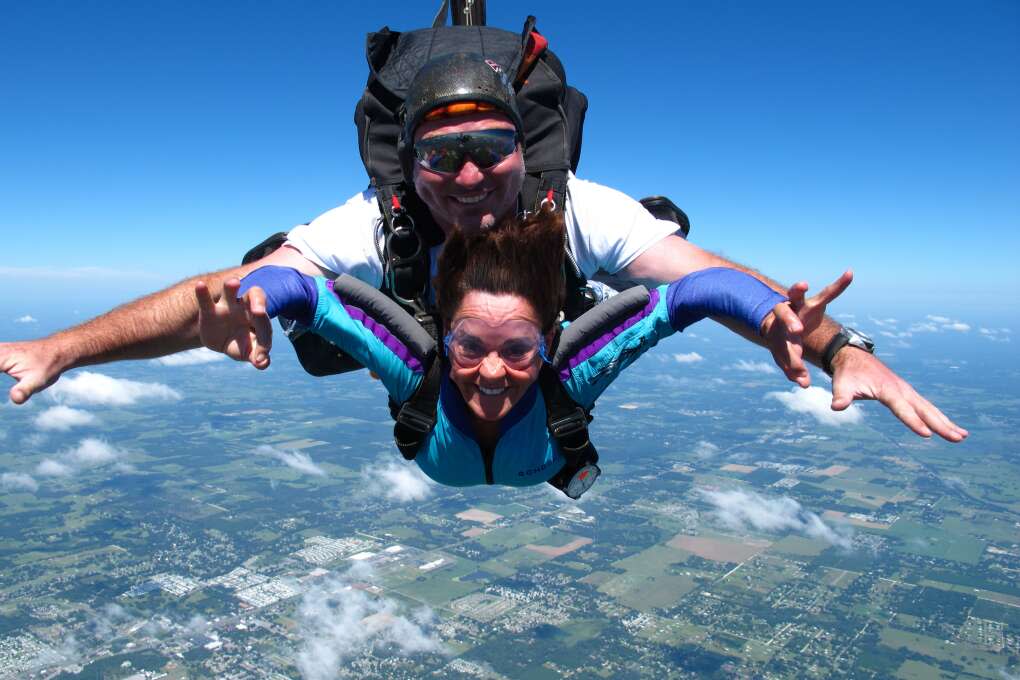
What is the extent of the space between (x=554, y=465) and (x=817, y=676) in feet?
144

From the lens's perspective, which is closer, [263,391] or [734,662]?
[734,662]

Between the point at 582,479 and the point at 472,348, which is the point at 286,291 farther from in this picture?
the point at 582,479

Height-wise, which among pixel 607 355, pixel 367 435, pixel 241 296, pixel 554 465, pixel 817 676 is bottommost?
pixel 817 676

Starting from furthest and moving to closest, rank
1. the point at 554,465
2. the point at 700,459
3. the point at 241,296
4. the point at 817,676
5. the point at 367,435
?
the point at 367,435 < the point at 700,459 < the point at 817,676 < the point at 554,465 < the point at 241,296

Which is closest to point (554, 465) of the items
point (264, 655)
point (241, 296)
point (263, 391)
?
point (241, 296)

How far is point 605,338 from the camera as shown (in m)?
3.26

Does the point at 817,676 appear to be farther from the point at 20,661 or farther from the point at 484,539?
the point at 20,661

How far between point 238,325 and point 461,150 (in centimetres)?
141

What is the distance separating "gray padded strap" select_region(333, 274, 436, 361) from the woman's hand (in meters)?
1.49

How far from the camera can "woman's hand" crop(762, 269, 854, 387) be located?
2277mm

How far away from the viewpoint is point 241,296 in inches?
95.7

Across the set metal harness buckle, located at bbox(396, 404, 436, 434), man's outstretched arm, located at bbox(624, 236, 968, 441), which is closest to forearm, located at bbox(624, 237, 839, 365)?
man's outstretched arm, located at bbox(624, 236, 968, 441)

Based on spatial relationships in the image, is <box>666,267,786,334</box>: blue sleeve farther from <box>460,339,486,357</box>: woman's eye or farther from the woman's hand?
<box>460,339,486,357</box>: woman's eye

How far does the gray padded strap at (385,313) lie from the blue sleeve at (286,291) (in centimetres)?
17
